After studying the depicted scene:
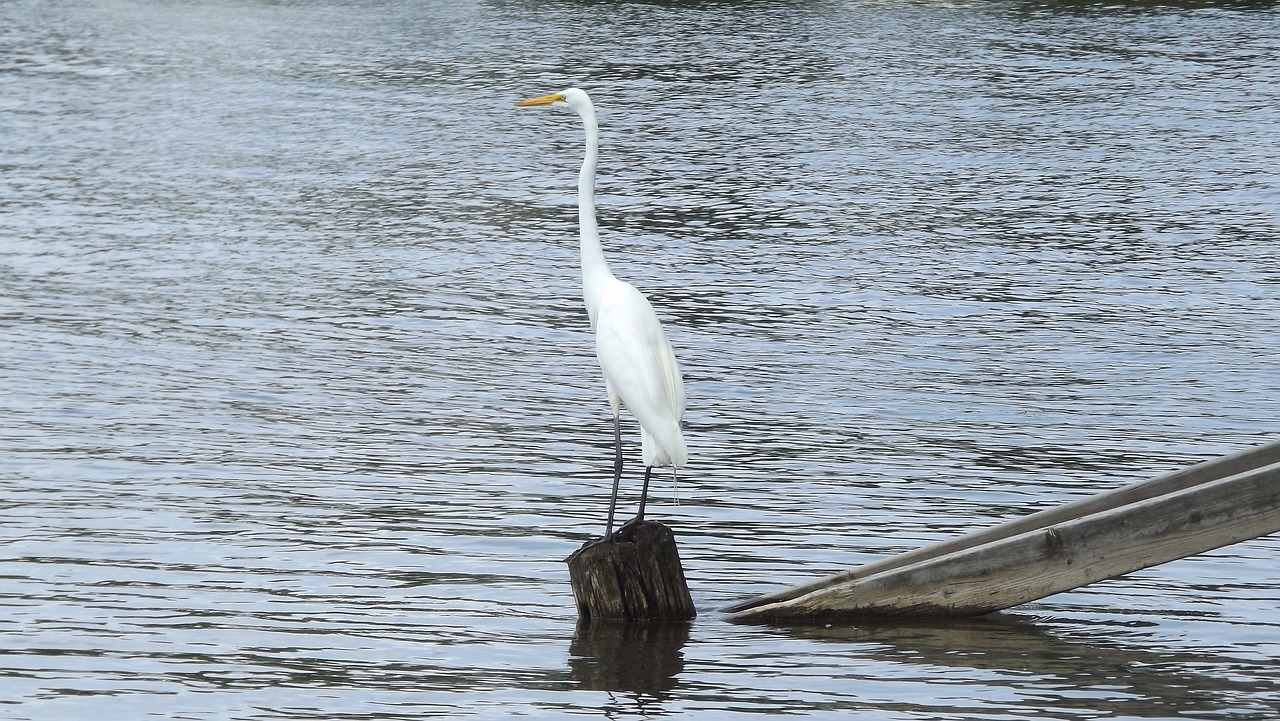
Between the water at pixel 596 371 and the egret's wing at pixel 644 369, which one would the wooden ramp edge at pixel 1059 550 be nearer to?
the water at pixel 596 371

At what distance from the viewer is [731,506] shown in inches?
413

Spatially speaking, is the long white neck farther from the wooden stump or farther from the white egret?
the wooden stump

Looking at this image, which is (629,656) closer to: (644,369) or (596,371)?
(644,369)

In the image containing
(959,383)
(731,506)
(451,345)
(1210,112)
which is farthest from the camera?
(1210,112)

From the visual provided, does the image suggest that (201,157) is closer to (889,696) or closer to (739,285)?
(739,285)

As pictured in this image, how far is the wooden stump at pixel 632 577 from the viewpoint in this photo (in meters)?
8.16

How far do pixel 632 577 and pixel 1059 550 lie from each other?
6.33 feet

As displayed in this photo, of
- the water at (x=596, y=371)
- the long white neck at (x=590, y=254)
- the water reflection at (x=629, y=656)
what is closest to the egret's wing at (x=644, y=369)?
the long white neck at (x=590, y=254)

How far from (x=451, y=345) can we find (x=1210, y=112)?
17220mm

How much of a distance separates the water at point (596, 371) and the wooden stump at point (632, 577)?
0.12 m

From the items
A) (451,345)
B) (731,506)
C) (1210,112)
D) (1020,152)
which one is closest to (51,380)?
(451,345)

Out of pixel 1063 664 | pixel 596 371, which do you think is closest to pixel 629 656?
pixel 1063 664

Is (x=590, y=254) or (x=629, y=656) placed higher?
(x=590, y=254)

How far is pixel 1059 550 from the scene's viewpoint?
761 cm
